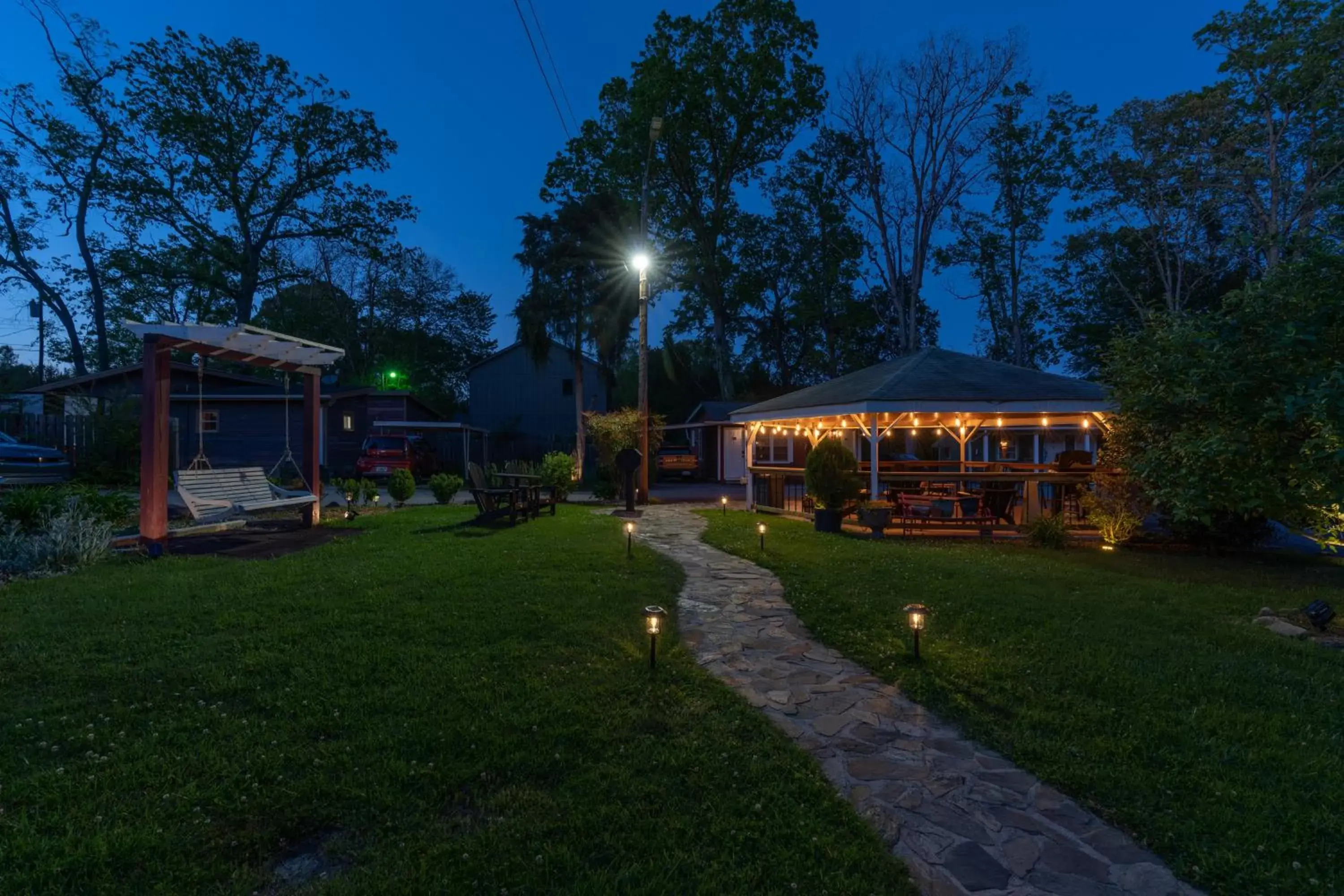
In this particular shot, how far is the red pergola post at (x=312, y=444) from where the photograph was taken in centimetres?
1031

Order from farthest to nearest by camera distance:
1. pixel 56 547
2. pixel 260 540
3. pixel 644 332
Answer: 1. pixel 644 332
2. pixel 260 540
3. pixel 56 547

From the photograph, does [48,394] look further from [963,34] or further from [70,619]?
[963,34]

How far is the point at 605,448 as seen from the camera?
50.2 feet

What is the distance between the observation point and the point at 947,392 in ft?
36.6

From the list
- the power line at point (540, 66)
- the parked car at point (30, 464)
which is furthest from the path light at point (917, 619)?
the parked car at point (30, 464)

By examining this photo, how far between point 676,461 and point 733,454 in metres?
2.50

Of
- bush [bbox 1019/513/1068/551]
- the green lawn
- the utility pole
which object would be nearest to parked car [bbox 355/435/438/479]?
the utility pole

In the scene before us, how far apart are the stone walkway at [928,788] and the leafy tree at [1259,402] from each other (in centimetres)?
350

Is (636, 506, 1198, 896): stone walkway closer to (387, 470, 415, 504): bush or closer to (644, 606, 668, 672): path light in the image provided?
(644, 606, 668, 672): path light

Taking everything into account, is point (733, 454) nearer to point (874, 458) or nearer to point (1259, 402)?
point (874, 458)

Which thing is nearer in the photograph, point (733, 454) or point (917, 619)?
point (917, 619)

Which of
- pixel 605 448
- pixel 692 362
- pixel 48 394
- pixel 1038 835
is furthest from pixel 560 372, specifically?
pixel 1038 835

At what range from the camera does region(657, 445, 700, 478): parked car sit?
23.2 metres

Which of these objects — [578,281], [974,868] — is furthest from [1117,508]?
[578,281]
